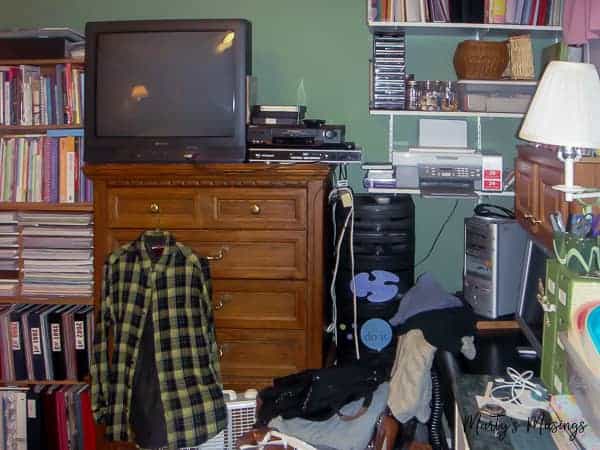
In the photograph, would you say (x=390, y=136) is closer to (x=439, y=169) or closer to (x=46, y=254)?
(x=439, y=169)

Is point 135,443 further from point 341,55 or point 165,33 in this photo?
point 341,55

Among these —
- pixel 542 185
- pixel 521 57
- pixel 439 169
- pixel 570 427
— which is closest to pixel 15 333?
pixel 439 169

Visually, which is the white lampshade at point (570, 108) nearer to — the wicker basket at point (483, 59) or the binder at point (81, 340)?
the wicker basket at point (483, 59)

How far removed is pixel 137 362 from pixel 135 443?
311 millimetres

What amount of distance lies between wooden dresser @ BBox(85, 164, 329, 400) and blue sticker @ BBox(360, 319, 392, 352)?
276 mm

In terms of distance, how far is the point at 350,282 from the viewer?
272 cm

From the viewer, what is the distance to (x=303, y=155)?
2607 millimetres

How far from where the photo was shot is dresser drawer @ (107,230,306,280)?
252cm

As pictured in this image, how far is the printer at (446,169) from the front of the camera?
2.81 m

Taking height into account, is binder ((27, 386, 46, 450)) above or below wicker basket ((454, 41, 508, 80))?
below

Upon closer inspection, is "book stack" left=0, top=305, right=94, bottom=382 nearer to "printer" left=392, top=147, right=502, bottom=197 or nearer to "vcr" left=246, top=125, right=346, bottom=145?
"vcr" left=246, top=125, right=346, bottom=145

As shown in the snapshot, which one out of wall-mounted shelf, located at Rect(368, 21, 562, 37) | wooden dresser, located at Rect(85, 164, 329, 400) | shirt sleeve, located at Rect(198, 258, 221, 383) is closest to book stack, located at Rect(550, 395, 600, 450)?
wooden dresser, located at Rect(85, 164, 329, 400)

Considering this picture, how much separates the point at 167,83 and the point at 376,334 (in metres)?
1.27

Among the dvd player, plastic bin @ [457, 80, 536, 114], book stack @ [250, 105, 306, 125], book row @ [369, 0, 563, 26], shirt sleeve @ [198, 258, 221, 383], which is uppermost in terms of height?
book row @ [369, 0, 563, 26]
